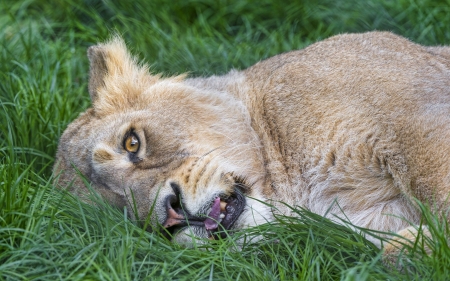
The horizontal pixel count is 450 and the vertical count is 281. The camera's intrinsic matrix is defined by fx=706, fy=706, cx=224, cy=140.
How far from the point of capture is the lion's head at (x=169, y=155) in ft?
13.5

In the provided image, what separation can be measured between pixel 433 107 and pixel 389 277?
1090mm

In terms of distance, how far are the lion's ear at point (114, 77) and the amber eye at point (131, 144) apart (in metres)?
0.44

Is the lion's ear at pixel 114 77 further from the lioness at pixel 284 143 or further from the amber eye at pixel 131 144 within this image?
the amber eye at pixel 131 144

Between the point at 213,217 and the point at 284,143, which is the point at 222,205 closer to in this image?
the point at 213,217

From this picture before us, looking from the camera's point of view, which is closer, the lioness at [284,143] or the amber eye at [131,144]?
the lioness at [284,143]

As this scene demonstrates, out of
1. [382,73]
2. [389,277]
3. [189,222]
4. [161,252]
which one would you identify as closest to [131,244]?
[161,252]

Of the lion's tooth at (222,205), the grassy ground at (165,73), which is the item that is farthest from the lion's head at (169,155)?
the grassy ground at (165,73)

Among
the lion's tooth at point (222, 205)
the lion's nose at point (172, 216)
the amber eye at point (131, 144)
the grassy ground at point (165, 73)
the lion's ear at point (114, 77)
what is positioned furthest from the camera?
the lion's ear at point (114, 77)

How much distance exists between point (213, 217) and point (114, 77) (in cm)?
156

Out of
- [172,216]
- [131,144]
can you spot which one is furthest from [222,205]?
[131,144]

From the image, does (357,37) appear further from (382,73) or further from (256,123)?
(256,123)

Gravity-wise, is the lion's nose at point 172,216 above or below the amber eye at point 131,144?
below

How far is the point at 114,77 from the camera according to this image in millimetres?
5148

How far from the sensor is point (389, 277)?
3.53 m
